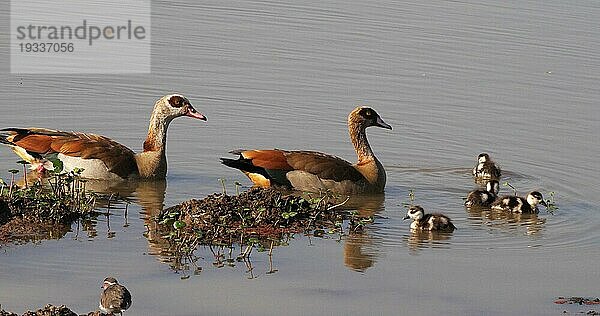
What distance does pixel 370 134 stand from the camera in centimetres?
1568

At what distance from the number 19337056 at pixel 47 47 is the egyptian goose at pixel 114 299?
10.5m

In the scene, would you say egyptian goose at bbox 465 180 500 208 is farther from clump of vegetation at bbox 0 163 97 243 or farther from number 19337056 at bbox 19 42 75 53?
number 19337056 at bbox 19 42 75 53

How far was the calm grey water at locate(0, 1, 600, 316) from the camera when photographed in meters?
9.41

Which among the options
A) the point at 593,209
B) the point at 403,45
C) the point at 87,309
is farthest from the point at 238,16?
the point at 87,309

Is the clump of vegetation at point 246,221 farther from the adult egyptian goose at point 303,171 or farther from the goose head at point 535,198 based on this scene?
the goose head at point 535,198

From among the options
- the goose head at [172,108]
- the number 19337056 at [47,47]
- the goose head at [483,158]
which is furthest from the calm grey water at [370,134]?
the number 19337056 at [47,47]

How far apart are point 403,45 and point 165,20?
3642 mm

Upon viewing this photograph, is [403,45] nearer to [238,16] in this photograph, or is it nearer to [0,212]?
[238,16]

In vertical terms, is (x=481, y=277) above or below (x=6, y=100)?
below

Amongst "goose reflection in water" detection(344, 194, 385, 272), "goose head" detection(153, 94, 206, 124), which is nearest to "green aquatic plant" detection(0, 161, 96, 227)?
"goose reflection in water" detection(344, 194, 385, 272)

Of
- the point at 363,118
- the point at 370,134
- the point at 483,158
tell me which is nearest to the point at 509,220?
the point at 483,158

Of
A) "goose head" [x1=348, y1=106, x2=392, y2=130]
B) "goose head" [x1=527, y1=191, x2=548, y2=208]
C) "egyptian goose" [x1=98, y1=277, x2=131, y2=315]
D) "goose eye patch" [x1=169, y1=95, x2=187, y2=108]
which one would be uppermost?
"goose eye patch" [x1=169, y1=95, x2=187, y2=108]

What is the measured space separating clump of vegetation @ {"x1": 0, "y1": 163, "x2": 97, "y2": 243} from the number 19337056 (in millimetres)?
7278

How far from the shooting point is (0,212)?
10688mm
